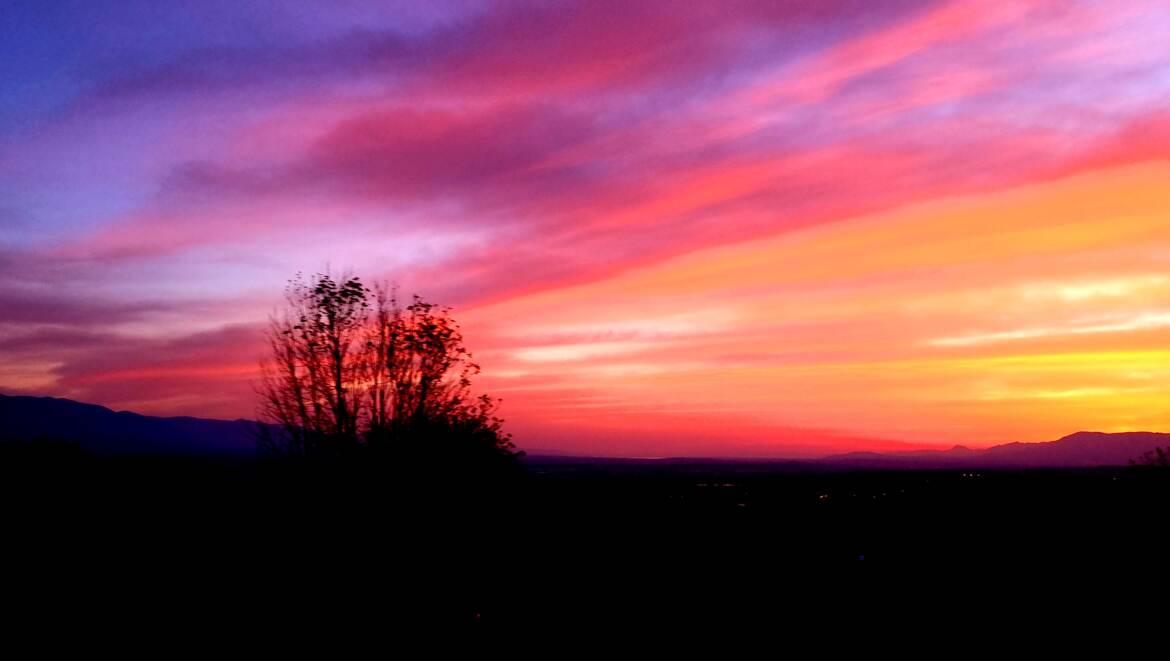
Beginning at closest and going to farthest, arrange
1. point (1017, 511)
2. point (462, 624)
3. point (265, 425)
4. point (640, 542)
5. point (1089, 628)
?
point (1089, 628), point (462, 624), point (265, 425), point (640, 542), point (1017, 511)

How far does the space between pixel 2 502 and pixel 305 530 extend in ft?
33.0

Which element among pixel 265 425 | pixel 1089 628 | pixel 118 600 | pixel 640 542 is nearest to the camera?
pixel 1089 628

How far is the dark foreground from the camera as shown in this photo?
19.8m

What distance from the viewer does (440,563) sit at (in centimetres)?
2506

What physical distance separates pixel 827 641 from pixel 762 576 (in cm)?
1199

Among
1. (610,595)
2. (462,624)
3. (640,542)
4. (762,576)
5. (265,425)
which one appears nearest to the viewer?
(462,624)

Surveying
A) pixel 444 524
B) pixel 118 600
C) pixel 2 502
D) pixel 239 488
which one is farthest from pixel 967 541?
pixel 2 502

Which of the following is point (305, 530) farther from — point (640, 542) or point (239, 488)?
point (640, 542)

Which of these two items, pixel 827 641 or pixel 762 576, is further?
pixel 762 576

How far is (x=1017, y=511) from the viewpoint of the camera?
48.2m

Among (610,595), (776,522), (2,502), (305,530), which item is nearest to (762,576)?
(610,595)

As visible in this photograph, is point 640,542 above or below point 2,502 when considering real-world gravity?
below

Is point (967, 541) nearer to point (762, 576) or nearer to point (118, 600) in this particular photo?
point (762, 576)

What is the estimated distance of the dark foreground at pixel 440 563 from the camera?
19766 millimetres
